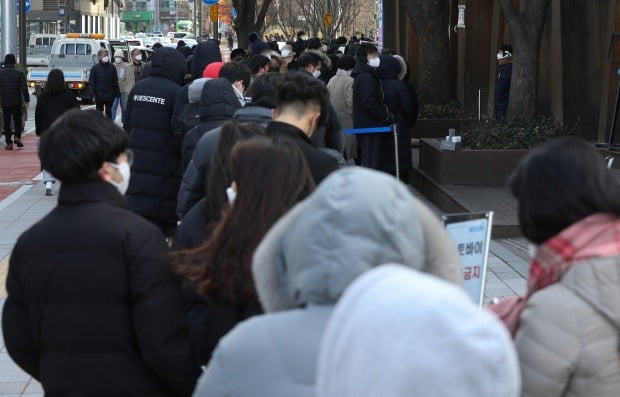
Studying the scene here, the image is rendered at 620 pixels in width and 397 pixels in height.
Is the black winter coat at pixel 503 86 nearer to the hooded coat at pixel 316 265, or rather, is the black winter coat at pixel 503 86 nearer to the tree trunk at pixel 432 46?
the tree trunk at pixel 432 46

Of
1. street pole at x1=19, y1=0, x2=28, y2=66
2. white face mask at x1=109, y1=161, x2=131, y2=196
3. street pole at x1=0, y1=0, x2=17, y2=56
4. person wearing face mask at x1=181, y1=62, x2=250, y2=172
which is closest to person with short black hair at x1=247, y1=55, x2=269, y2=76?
person wearing face mask at x1=181, y1=62, x2=250, y2=172

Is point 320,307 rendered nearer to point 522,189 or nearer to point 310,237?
point 310,237

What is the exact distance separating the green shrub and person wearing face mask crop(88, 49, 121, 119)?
1011 centimetres

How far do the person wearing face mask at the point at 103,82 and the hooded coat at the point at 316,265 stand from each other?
20.7m

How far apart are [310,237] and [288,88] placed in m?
2.97

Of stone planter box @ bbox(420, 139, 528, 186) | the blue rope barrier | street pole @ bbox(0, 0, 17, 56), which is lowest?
stone planter box @ bbox(420, 139, 528, 186)

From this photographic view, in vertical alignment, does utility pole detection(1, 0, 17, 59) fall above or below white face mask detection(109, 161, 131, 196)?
above

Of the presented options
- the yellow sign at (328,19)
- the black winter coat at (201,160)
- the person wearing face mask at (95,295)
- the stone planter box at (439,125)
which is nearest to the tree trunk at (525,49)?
the stone planter box at (439,125)

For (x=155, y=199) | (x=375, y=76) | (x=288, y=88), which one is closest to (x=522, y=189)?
(x=288, y=88)

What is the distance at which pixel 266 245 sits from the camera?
2.68 metres

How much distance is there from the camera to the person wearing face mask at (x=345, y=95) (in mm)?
14188

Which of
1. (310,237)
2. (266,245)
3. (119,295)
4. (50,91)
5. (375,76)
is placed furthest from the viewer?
(50,91)

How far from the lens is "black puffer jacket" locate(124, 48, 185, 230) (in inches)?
340

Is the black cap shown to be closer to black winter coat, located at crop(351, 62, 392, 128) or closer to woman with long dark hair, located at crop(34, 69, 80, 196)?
woman with long dark hair, located at crop(34, 69, 80, 196)
